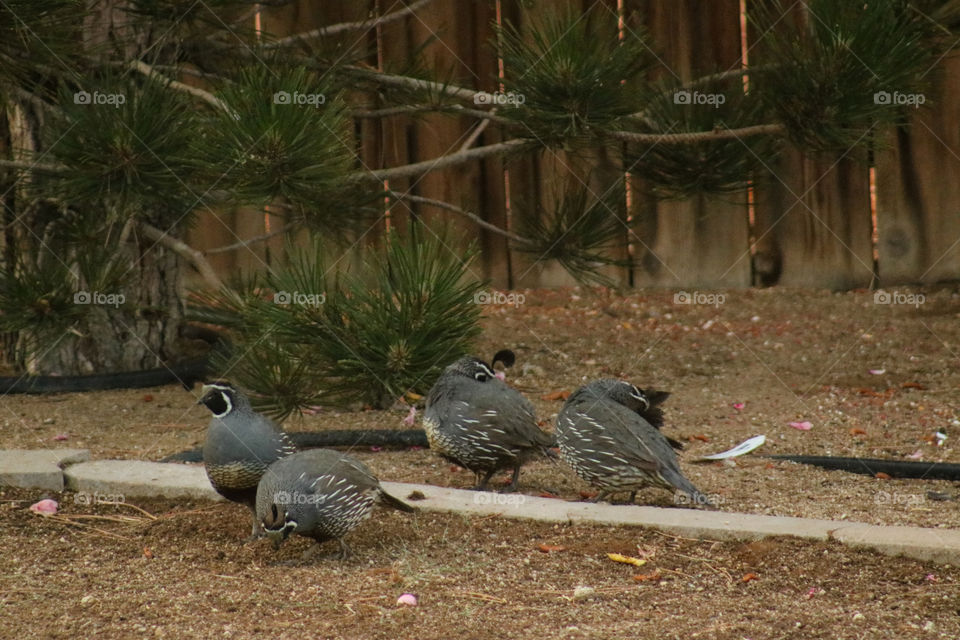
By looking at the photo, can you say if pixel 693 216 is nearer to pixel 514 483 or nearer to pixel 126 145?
pixel 514 483

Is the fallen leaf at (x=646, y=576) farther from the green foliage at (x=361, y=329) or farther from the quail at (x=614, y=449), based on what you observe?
the green foliage at (x=361, y=329)

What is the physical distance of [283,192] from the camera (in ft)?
14.6

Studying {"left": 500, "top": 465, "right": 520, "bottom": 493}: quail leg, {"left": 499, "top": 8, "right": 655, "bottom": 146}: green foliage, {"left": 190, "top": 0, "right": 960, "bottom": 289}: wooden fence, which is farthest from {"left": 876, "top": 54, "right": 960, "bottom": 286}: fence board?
{"left": 500, "top": 465, "right": 520, "bottom": 493}: quail leg

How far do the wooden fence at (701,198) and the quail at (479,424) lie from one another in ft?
10.8

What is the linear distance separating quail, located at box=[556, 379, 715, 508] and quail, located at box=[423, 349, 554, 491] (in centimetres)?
18

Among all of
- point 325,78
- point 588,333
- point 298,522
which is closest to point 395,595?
point 298,522

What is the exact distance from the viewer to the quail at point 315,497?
3635mm

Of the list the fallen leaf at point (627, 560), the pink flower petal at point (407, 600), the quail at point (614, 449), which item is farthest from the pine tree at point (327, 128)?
the pink flower petal at point (407, 600)

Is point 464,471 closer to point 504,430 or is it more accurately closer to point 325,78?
point 504,430

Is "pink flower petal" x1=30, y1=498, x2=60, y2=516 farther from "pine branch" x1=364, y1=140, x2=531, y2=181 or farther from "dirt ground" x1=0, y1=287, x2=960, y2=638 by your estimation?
"pine branch" x1=364, y1=140, x2=531, y2=181

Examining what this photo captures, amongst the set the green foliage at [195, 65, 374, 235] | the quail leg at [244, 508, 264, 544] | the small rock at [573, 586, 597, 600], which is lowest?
the small rock at [573, 586, 597, 600]

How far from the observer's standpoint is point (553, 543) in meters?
3.75

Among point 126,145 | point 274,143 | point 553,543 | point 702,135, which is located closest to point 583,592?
point 553,543

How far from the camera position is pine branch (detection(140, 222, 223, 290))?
5887 mm
